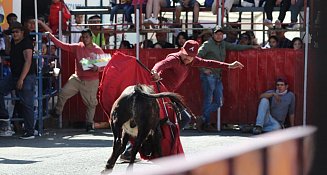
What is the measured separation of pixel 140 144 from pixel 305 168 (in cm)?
642

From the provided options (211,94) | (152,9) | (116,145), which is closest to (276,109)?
(211,94)

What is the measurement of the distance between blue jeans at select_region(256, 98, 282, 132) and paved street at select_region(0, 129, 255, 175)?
468 millimetres

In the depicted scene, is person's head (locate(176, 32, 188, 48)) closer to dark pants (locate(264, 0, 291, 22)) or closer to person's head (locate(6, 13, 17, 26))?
dark pants (locate(264, 0, 291, 22))

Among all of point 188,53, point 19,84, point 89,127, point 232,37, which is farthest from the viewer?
point 232,37

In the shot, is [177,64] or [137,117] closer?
[137,117]

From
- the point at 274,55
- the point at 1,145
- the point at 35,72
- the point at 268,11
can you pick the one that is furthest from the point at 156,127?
the point at 268,11

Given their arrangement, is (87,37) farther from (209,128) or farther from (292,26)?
(292,26)

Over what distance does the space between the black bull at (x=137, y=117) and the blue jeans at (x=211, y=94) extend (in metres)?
5.42

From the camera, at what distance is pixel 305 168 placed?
153cm

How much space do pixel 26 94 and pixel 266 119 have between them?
4270 mm

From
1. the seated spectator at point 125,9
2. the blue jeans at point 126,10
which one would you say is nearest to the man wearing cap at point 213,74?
the seated spectator at point 125,9

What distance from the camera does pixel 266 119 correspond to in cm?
1340

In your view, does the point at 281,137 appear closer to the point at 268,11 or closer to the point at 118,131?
the point at 118,131

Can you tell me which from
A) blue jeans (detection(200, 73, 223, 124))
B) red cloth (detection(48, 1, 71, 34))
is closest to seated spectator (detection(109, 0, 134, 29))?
red cloth (detection(48, 1, 71, 34))
